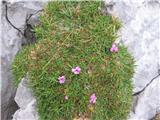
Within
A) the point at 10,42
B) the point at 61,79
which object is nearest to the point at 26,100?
the point at 61,79

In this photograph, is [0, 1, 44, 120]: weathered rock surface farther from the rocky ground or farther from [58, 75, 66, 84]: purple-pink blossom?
[58, 75, 66, 84]: purple-pink blossom

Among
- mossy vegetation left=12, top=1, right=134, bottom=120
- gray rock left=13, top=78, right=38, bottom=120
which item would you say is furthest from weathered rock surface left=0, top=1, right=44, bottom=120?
gray rock left=13, top=78, right=38, bottom=120

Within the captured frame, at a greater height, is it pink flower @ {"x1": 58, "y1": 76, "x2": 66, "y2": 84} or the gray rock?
pink flower @ {"x1": 58, "y1": 76, "x2": 66, "y2": 84}

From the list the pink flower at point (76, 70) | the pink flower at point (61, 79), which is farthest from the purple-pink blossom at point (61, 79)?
the pink flower at point (76, 70)

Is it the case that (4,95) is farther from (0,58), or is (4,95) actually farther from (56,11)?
(56,11)

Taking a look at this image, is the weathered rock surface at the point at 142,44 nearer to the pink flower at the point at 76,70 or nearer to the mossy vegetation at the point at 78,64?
the mossy vegetation at the point at 78,64

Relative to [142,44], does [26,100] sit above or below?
below

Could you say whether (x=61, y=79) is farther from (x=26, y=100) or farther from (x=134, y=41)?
(x=134, y=41)

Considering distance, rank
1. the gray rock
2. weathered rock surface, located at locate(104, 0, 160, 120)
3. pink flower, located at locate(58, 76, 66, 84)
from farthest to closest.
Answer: weathered rock surface, located at locate(104, 0, 160, 120) < the gray rock < pink flower, located at locate(58, 76, 66, 84)
